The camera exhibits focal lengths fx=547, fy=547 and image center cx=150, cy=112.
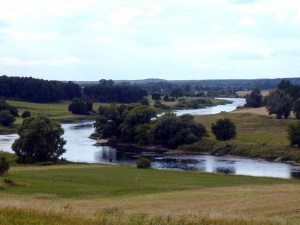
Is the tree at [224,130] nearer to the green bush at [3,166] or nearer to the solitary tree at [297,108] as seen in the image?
the solitary tree at [297,108]

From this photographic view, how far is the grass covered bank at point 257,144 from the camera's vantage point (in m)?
79.9

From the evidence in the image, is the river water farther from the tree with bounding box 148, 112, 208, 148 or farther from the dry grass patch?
the dry grass patch

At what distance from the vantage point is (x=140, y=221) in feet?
46.0

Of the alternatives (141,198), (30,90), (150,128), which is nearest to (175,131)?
(150,128)

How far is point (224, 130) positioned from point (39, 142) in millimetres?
36603

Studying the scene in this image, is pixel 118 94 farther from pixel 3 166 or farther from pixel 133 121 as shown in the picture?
pixel 3 166

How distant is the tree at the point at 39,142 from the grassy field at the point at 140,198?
529 inches

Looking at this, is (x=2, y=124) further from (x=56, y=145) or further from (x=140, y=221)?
(x=140, y=221)

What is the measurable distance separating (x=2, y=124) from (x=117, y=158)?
164 ft

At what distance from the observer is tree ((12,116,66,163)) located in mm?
68812

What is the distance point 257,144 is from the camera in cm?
8612

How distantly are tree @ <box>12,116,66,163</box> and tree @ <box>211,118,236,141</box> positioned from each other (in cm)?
3268

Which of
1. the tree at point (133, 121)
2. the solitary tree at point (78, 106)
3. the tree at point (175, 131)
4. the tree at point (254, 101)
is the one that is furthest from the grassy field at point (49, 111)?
the tree at point (254, 101)

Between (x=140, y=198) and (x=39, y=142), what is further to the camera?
(x=39, y=142)
